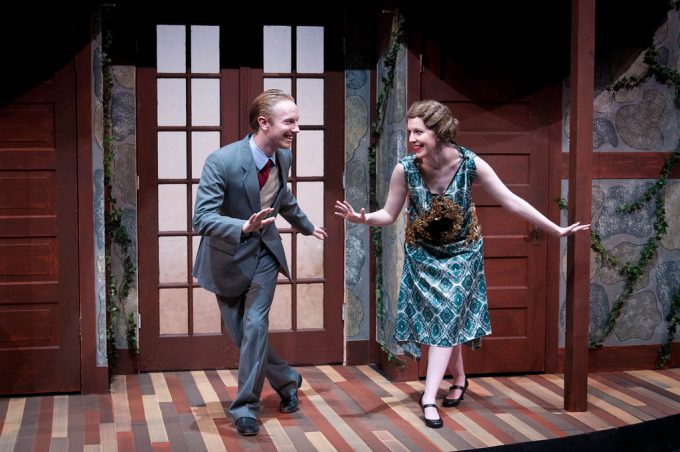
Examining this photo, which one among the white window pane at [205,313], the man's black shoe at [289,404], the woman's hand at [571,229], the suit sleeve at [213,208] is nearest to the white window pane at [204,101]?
the white window pane at [205,313]

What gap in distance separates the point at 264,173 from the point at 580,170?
5.15 ft

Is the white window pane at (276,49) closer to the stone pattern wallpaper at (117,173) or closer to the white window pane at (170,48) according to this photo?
the white window pane at (170,48)

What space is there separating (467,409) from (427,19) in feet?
7.27

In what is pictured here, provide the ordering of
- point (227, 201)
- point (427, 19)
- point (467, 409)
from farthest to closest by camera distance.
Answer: point (427, 19) → point (467, 409) → point (227, 201)

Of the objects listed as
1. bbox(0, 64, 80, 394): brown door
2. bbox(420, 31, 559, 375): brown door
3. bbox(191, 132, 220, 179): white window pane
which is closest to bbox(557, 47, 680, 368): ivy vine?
bbox(420, 31, 559, 375): brown door

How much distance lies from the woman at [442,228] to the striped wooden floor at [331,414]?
1.08 feet

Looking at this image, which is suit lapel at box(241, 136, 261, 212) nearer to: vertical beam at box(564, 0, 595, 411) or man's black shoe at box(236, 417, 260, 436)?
man's black shoe at box(236, 417, 260, 436)

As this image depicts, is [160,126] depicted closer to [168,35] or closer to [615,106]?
[168,35]

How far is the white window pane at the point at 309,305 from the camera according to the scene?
20.1ft

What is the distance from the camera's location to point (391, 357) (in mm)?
5770

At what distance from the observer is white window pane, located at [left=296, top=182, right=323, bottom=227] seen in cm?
605

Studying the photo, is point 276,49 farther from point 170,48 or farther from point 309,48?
point 170,48

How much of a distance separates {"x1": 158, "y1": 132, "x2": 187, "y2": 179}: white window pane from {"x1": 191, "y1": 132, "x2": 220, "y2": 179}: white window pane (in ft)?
0.16

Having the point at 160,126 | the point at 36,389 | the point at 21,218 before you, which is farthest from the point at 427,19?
the point at 36,389
